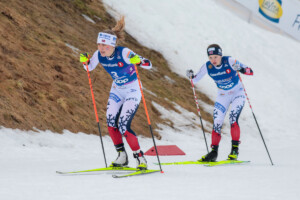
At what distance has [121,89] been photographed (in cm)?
733

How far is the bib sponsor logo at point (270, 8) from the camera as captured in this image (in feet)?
88.8

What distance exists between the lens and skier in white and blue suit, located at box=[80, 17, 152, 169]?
23.2 ft

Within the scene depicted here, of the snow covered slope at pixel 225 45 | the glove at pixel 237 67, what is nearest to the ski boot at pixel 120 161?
the glove at pixel 237 67

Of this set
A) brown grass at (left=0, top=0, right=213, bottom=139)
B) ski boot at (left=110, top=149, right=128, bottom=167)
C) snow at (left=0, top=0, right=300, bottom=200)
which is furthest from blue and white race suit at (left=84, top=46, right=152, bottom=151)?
brown grass at (left=0, top=0, right=213, bottom=139)

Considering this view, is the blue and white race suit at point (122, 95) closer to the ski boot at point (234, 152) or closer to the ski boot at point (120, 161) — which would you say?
the ski boot at point (120, 161)

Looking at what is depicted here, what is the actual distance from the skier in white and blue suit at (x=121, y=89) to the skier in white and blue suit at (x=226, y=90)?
2546mm

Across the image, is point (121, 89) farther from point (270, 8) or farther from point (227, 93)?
point (270, 8)

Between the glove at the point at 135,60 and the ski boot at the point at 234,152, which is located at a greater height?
the glove at the point at 135,60

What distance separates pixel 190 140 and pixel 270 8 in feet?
52.6

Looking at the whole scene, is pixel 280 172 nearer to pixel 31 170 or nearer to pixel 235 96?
pixel 235 96

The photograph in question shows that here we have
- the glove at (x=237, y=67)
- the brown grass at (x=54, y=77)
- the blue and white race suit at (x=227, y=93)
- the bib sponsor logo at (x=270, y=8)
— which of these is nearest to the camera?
the glove at (x=237, y=67)

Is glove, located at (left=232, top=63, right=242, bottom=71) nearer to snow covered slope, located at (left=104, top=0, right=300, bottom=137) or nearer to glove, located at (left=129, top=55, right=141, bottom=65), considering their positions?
glove, located at (left=129, top=55, right=141, bottom=65)

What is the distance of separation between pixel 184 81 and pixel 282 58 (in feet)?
28.0

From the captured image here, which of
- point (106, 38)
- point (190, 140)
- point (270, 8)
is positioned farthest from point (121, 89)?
point (270, 8)
